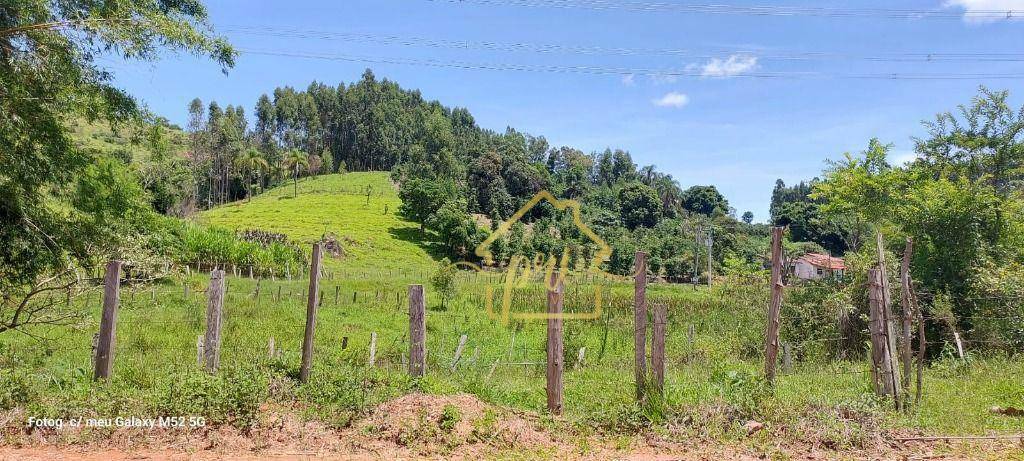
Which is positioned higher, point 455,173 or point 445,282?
point 455,173

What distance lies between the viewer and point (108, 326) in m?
5.15

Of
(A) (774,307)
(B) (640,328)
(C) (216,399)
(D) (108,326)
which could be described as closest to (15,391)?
(D) (108,326)

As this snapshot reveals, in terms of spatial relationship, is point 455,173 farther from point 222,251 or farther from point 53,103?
point 53,103

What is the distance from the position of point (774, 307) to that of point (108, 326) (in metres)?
6.11

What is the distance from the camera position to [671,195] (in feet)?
229

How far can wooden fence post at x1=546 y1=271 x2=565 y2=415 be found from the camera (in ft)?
16.4

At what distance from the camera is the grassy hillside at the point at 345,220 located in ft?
120

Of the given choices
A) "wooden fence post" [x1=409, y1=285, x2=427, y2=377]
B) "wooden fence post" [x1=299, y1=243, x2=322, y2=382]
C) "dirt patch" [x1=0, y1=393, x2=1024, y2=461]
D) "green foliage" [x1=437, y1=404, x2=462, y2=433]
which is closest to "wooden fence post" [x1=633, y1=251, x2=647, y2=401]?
"dirt patch" [x1=0, y1=393, x2=1024, y2=461]

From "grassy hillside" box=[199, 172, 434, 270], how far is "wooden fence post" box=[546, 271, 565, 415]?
1130 inches

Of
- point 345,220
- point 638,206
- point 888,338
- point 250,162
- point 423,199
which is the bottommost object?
point 888,338

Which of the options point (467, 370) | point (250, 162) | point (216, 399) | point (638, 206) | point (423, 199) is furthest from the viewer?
point (638, 206)

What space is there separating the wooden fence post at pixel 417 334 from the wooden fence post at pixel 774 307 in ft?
10.5

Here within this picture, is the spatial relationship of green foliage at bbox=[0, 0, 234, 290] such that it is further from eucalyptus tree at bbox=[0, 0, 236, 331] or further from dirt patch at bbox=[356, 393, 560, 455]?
dirt patch at bbox=[356, 393, 560, 455]

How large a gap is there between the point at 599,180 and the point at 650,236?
35.1 metres
